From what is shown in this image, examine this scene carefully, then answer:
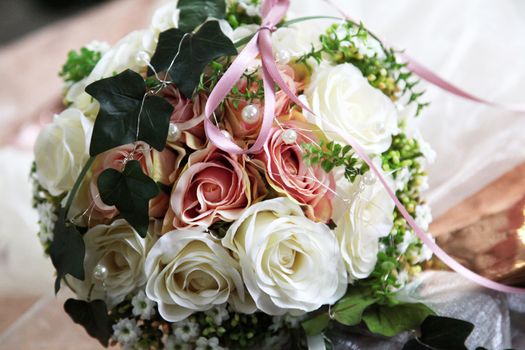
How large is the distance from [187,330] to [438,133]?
570 millimetres

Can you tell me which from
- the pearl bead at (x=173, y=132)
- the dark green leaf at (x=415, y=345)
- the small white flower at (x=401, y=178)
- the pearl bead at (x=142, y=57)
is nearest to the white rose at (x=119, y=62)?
the pearl bead at (x=142, y=57)

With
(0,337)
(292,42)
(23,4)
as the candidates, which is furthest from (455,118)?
(23,4)

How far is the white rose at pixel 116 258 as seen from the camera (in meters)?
0.69

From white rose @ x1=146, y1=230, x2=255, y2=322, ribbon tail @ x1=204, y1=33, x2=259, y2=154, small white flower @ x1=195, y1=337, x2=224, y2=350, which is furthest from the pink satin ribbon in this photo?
small white flower @ x1=195, y1=337, x2=224, y2=350

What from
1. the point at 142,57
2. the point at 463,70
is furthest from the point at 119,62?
the point at 463,70

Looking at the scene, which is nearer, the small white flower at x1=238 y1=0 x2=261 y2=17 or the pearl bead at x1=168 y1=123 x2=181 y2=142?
the pearl bead at x1=168 y1=123 x2=181 y2=142

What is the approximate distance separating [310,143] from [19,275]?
0.83m

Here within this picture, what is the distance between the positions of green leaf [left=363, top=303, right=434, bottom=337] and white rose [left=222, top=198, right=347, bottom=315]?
8 centimetres

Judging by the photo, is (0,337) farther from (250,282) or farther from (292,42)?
(292,42)

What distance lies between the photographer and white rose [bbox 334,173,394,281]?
2.22ft

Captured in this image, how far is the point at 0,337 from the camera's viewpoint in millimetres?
1013

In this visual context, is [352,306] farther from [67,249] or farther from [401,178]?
[67,249]

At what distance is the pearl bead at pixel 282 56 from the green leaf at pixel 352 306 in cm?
27

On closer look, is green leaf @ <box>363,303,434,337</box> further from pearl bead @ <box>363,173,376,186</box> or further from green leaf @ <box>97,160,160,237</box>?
green leaf @ <box>97,160,160,237</box>
